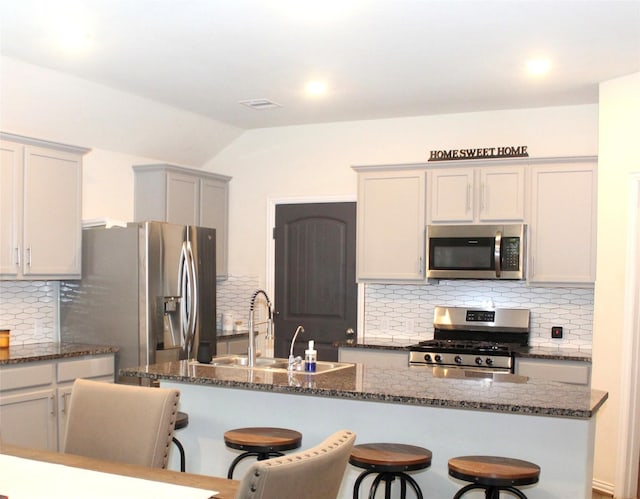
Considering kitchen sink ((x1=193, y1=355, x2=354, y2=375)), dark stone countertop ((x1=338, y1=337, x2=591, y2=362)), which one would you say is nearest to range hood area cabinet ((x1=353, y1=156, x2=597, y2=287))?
dark stone countertop ((x1=338, y1=337, x2=591, y2=362))

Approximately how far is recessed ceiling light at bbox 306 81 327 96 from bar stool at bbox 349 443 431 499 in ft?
9.40

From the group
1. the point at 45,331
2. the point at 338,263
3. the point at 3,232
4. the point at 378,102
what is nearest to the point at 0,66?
the point at 3,232

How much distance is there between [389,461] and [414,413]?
1.47 ft

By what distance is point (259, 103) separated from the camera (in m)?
5.94

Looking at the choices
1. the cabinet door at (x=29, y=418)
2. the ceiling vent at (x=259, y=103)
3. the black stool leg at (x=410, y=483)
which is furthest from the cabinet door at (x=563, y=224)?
the cabinet door at (x=29, y=418)

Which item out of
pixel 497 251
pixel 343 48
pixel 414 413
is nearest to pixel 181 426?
pixel 414 413

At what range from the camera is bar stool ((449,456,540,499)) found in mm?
2859

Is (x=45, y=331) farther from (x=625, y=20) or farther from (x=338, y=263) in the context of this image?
(x=625, y=20)

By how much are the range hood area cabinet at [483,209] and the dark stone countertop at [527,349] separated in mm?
490

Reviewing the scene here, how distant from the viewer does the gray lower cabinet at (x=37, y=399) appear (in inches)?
184

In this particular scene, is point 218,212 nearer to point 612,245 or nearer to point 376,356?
point 376,356

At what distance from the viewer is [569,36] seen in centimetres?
422

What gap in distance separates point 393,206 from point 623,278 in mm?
1827

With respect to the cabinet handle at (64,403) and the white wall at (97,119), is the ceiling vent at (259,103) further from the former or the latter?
the cabinet handle at (64,403)
